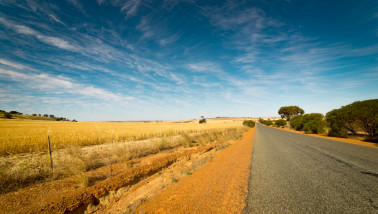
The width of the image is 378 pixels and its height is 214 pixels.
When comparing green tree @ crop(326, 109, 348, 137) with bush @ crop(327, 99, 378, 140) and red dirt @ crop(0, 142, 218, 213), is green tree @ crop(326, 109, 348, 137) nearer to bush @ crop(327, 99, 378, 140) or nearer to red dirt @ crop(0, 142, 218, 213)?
bush @ crop(327, 99, 378, 140)

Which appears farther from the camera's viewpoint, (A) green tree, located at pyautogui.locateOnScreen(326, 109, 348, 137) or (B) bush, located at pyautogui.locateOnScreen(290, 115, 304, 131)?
(B) bush, located at pyautogui.locateOnScreen(290, 115, 304, 131)

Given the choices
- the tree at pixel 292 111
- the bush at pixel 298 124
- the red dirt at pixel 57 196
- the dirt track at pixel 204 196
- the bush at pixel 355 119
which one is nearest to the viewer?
the dirt track at pixel 204 196

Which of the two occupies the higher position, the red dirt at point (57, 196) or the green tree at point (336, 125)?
the green tree at point (336, 125)

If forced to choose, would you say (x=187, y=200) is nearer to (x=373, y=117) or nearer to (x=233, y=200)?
(x=233, y=200)

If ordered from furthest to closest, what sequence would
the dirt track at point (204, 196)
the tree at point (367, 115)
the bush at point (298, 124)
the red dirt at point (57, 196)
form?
the bush at point (298, 124) → the tree at point (367, 115) → the red dirt at point (57, 196) → the dirt track at point (204, 196)

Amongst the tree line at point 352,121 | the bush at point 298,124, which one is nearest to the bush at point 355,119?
the tree line at point 352,121

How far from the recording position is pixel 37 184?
190 inches

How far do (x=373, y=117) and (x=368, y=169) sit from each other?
43.1 feet

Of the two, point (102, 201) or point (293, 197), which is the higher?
point (293, 197)

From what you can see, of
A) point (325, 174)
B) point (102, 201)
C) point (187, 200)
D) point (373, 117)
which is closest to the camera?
point (187, 200)

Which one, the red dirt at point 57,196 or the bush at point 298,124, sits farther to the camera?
Result: the bush at point 298,124

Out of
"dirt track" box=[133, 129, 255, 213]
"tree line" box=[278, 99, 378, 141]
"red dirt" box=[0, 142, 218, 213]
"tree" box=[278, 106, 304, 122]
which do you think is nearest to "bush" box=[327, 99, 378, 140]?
"tree line" box=[278, 99, 378, 141]

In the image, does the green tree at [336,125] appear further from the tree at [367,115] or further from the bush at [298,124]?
the bush at [298,124]

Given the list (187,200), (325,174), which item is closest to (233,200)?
(187,200)
